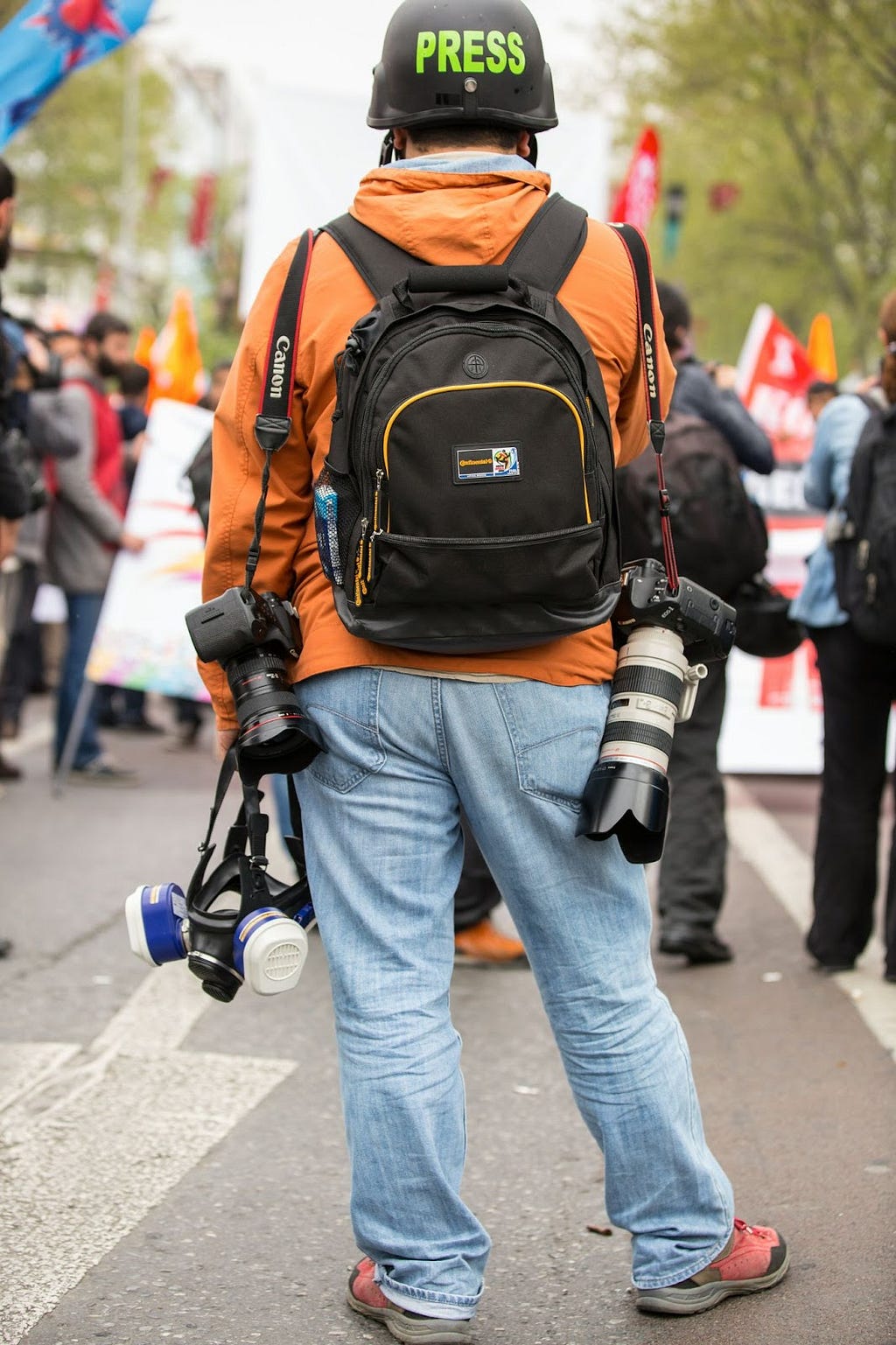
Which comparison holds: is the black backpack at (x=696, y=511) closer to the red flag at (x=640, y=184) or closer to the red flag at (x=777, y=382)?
the red flag at (x=640, y=184)

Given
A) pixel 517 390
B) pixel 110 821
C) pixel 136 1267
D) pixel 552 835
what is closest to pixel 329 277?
pixel 517 390

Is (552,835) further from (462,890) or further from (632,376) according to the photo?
(462,890)

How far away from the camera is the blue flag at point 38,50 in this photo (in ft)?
25.0

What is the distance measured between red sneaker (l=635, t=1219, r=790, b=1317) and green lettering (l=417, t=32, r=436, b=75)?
6.49 ft

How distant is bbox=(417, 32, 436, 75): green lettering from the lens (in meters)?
2.68

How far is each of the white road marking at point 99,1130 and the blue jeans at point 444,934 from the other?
0.67 meters

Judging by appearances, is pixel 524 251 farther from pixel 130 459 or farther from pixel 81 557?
pixel 130 459

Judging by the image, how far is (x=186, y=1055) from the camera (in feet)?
14.6

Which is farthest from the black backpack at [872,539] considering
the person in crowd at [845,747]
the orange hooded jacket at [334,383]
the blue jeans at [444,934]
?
the blue jeans at [444,934]

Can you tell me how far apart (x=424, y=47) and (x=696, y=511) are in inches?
108

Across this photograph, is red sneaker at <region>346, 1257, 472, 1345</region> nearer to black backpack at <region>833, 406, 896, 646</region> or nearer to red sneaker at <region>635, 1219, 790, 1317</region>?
red sneaker at <region>635, 1219, 790, 1317</region>

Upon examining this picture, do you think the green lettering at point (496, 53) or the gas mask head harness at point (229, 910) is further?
the gas mask head harness at point (229, 910)

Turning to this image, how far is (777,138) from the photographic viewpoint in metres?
26.3

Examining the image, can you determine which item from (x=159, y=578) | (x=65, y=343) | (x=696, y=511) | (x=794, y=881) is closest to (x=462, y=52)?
(x=696, y=511)
